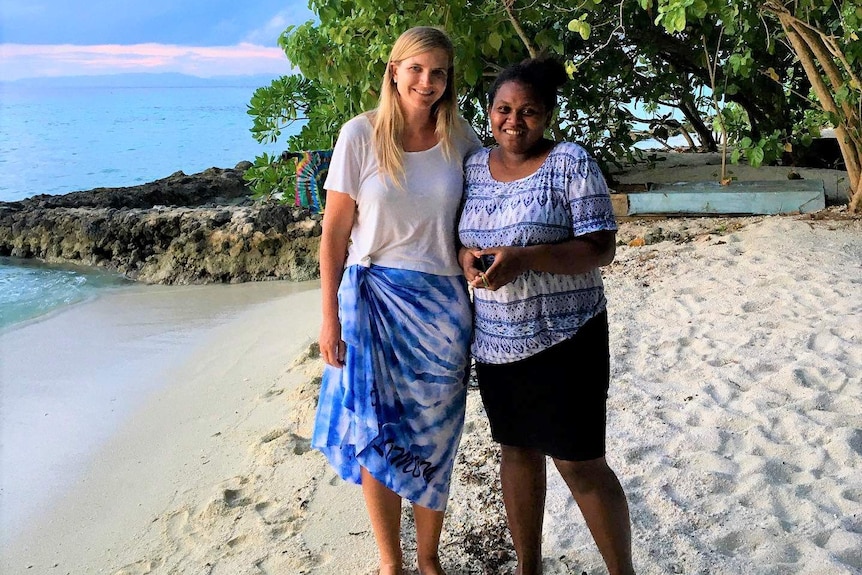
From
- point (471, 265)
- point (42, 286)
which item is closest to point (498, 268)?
point (471, 265)

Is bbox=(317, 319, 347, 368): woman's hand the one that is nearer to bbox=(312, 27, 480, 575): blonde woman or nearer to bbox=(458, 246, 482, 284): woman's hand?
bbox=(312, 27, 480, 575): blonde woman

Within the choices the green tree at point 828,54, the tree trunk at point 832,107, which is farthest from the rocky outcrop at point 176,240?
the tree trunk at point 832,107

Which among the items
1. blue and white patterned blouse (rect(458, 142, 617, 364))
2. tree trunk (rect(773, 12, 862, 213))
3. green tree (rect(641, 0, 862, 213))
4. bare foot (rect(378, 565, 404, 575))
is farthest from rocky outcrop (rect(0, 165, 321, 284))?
blue and white patterned blouse (rect(458, 142, 617, 364))

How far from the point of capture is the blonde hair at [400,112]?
2.20 m

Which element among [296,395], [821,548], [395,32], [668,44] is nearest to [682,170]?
[668,44]

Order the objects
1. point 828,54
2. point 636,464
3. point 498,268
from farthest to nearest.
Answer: point 828,54
point 636,464
point 498,268

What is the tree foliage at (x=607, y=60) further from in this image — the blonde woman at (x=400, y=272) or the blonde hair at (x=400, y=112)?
the blonde woman at (x=400, y=272)

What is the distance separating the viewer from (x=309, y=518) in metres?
3.00

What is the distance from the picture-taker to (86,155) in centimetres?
3128

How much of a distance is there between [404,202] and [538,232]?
434mm

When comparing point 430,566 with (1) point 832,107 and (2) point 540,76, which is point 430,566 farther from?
(1) point 832,107

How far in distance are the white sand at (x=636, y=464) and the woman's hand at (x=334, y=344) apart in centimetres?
81

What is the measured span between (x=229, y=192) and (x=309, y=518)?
12471mm

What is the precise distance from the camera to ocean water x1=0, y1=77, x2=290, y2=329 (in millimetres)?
8703
